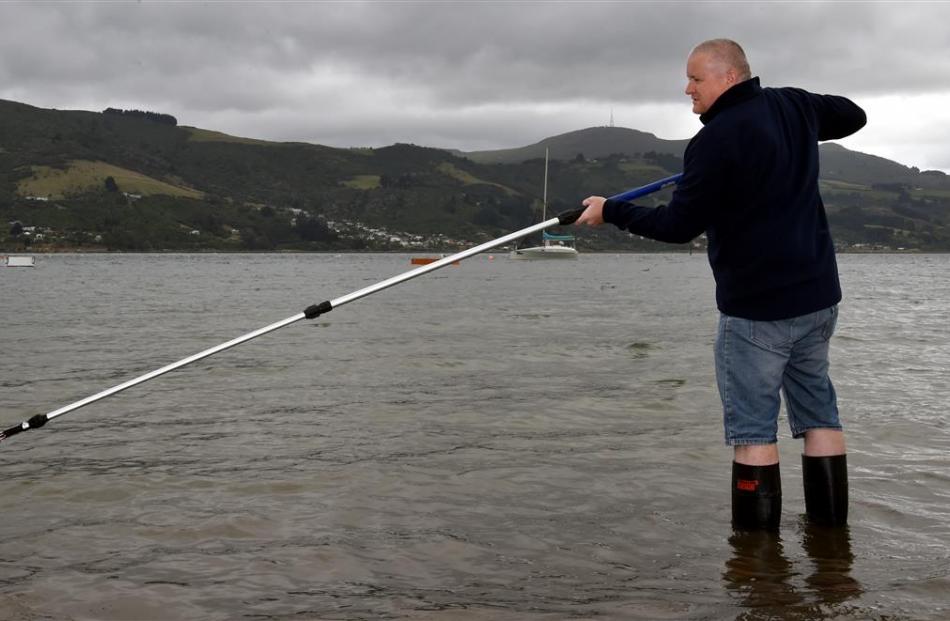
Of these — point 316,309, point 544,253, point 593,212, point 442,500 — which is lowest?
point 442,500

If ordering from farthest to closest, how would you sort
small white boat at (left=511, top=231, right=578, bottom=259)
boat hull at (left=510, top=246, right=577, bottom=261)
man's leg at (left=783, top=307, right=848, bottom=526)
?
1. boat hull at (left=510, top=246, right=577, bottom=261)
2. small white boat at (left=511, top=231, right=578, bottom=259)
3. man's leg at (left=783, top=307, right=848, bottom=526)

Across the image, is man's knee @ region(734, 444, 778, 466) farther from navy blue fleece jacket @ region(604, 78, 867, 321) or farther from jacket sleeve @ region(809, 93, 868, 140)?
jacket sleeve @ region(809, 93, 868, 140)

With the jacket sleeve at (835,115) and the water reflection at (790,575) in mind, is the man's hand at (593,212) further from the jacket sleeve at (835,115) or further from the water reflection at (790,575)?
the water reflection at (790,575)

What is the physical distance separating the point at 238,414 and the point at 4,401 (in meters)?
3.39

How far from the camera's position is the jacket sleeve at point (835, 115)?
18.0 feet

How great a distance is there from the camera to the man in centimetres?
505

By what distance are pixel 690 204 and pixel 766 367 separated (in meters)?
1.05

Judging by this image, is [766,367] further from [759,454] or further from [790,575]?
[790,575]

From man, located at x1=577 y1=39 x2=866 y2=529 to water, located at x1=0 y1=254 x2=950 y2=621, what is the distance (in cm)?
81

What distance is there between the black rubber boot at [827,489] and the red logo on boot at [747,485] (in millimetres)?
463

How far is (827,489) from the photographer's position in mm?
5793

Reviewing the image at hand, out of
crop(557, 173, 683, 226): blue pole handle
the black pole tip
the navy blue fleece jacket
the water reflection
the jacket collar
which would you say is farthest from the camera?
the black pole tip

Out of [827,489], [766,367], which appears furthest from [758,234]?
[827,489]

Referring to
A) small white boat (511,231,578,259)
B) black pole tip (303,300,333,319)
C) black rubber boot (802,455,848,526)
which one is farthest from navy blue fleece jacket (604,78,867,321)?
small white boat (511,231,578,259)
